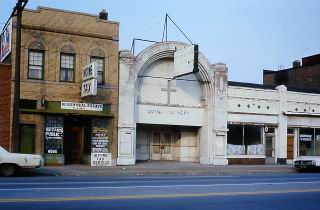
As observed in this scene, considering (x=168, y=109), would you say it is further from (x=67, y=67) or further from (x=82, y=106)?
(x=67, y=67)

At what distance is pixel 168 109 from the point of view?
30.5 meters

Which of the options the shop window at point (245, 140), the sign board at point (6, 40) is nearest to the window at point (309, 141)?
the shop window at point (245, 140)

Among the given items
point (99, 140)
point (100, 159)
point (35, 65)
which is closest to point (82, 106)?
point (99, 140)

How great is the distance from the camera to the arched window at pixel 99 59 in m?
27.5

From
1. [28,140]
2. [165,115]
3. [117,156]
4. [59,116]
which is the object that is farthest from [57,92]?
[165,115]

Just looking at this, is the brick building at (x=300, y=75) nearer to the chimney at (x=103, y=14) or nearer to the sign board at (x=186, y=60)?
the sign board at (x=186, y=60)

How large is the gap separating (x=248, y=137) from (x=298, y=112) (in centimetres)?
479

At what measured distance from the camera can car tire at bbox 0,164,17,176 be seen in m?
19.3

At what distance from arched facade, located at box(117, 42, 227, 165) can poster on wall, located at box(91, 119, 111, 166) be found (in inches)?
41.4

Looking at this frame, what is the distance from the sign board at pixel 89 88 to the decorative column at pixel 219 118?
9455 mm

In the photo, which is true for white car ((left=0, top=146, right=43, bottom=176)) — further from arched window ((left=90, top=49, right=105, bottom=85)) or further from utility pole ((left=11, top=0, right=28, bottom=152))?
arched window ((left=90, top=49, right=105, bottom=85))

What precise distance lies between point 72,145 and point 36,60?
18.4 feet

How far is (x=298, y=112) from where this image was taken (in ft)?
113

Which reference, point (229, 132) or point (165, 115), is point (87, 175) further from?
point (229, 132)
